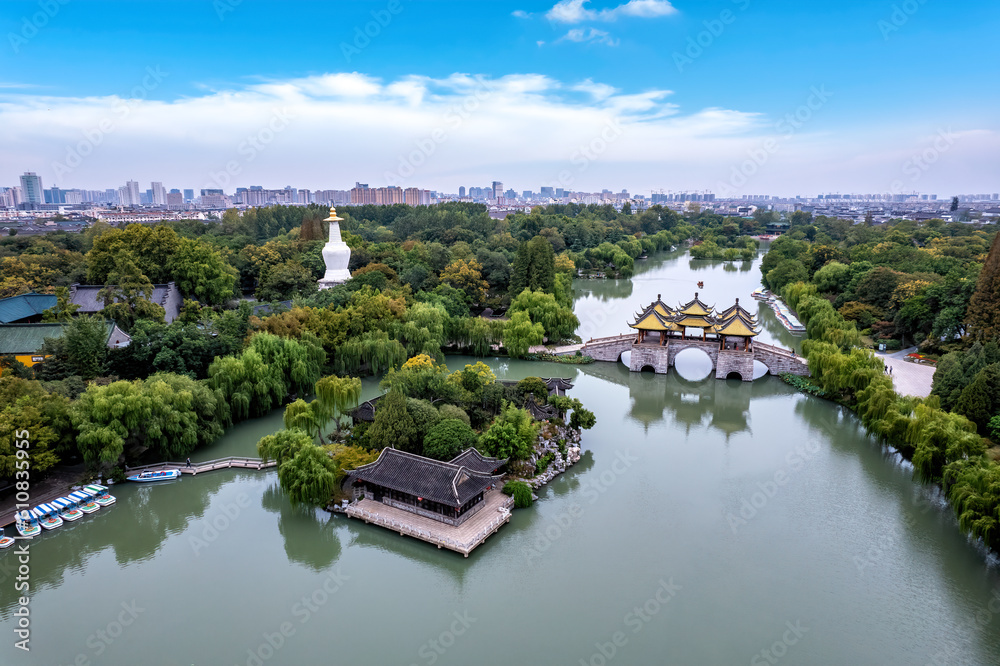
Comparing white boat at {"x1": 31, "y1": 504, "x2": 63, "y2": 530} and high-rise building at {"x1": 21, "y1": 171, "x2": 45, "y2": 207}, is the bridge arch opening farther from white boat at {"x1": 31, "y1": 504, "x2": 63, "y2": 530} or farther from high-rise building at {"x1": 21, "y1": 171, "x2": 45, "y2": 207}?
high-rise building at {"x1": 21, "y1": 171, "x2": 45, "y2": 207}

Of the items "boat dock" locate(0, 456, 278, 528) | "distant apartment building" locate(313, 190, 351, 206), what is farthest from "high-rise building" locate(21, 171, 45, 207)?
"boat dock" locate(0, 456, 278, 528)

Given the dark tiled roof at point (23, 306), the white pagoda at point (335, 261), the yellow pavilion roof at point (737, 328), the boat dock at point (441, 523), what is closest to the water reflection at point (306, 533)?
the boat dock at point (441, 523)

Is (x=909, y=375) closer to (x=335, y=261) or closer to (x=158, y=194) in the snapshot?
(x=335, y=261)

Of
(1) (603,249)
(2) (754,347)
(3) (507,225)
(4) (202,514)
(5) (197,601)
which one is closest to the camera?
(5) (197,601)

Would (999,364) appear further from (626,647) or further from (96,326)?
(96,326)

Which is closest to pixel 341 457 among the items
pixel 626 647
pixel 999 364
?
pixel 626 647

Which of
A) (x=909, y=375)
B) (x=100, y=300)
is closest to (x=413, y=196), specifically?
(x=100, y=300)
